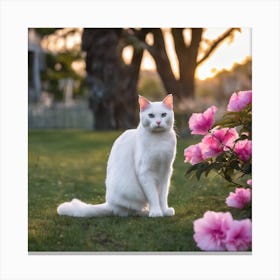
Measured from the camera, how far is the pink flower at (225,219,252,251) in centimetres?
359

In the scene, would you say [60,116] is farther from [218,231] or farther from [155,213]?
[218,231]

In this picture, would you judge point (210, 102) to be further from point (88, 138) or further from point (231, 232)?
point (231, 232)

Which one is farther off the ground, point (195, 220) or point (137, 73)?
point (137, 73)

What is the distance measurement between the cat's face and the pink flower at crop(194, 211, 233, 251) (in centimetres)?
76

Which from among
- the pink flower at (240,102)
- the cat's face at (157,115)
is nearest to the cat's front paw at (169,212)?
the cat's face at (157,115)

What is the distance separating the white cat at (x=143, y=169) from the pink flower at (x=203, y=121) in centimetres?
16

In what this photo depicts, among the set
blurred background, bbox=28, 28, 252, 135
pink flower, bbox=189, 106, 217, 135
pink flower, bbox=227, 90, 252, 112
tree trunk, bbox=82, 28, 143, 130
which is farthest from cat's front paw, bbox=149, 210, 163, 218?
tree trunk, bbox=82, 28, 143, 130

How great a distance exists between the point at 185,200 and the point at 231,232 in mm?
1489

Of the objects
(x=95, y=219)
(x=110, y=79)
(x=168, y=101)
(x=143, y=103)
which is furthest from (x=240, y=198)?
(x=110, y=79)

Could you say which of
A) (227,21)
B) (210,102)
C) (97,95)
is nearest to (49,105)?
(97,95)

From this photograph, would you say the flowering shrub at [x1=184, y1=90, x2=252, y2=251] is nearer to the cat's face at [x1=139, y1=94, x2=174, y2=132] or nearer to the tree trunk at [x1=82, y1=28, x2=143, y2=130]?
the cat's face at [x1=139, y1=94, x2=174, y2=132]

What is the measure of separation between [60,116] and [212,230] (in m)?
11.0

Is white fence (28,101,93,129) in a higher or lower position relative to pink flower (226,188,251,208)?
higher

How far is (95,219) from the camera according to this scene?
421 cm
